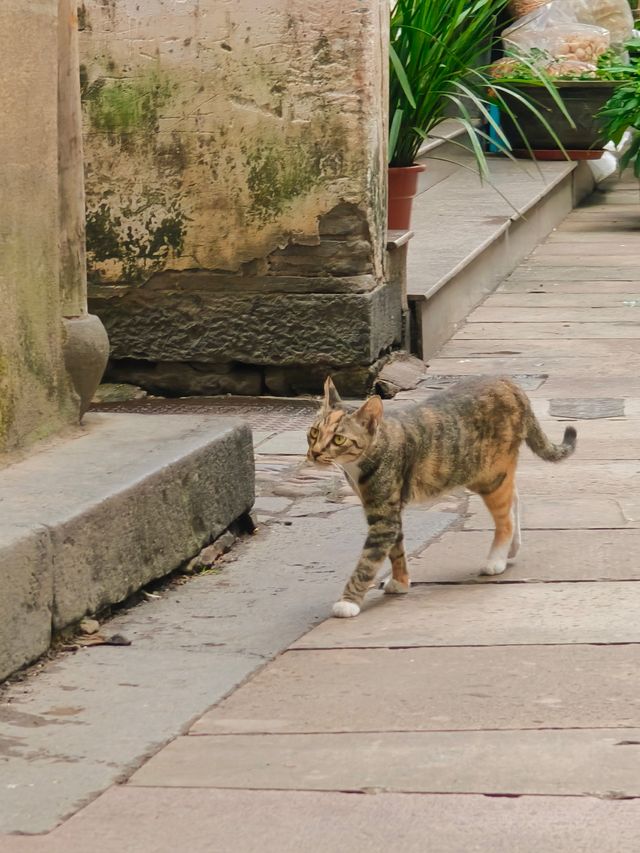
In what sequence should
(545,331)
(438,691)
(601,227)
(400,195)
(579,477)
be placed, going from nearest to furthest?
(438,691), (579,477), (400,195), (545,331), (601,227)

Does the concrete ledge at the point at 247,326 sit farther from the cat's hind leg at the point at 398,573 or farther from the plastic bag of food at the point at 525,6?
the plastic bag of food at the point at 525,6

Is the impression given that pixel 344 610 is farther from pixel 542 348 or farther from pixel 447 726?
pixel 542 348

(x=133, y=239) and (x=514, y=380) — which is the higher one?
(x=133, y=239)

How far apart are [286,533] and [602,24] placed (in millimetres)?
10406

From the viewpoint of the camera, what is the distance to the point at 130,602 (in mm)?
4754

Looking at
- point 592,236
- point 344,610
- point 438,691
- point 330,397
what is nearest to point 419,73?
point 330,397

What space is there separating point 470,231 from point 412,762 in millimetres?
6980

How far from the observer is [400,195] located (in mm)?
8242

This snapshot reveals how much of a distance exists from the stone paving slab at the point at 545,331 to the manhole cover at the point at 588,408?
1.55 meters

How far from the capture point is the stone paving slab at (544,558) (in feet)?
16.1

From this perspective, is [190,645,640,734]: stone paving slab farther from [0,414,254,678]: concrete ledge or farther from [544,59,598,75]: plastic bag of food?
[544,59,598,75]: plastic bag of food

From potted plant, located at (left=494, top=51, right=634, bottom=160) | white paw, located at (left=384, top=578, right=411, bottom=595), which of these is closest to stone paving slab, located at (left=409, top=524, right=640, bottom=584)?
white paw, located at (left=384, top=578, right=411, bottom=595)

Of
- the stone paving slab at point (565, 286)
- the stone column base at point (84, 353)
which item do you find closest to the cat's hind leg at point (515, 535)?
the stone column base at point (84, 353)

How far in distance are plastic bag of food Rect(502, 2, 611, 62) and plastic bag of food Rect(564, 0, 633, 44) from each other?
17.8 inches
